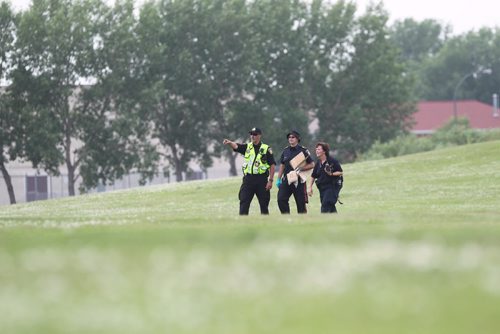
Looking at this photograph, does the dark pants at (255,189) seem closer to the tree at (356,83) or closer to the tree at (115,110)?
the tree at (115,110)

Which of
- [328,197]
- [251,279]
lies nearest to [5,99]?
[328,197]

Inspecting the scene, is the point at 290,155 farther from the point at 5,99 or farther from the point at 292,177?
the point at 5,99

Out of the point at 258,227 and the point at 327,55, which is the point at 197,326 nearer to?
the point at 258,227

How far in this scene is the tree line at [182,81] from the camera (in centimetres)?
8488

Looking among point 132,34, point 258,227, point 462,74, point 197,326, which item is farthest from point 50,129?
point 462,74

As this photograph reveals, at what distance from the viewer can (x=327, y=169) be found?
27016 millimetres

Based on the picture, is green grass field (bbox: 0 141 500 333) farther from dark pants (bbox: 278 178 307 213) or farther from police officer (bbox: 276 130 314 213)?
dark pants (bbox: 278 178 307 213)

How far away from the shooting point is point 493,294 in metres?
9.86

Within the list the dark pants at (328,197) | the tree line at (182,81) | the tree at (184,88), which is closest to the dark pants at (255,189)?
the dark pants at (328,197)

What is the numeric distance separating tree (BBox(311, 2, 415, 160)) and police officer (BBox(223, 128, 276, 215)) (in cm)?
7649

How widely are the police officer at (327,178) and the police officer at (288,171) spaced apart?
1.05ft

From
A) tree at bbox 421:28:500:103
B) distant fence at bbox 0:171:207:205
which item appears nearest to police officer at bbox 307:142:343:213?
distant fence at bbox 0:171:207:205

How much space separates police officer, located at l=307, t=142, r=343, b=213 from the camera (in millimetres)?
26922

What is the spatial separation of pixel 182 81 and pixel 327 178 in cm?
7103
